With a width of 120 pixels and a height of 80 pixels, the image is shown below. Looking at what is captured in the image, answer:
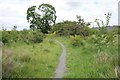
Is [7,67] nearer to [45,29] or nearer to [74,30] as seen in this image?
[74,30]

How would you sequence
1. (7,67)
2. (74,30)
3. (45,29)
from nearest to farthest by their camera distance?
(7,67)
(74,30)
(45,29)

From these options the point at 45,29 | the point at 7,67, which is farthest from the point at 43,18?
the point at 7,67

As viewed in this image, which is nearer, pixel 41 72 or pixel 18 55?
pixel 41 72

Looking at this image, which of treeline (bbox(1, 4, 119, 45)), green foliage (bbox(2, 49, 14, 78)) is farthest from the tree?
green foliage (bbox(2, 49, 14, 78))

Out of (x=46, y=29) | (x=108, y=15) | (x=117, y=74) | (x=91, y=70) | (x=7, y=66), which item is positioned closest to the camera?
(x=117, y=74)

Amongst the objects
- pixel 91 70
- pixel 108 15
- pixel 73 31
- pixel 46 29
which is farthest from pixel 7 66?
pixel 46 29

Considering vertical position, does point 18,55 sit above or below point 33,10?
below

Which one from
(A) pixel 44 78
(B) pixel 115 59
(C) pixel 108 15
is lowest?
(A) pixel 44 78

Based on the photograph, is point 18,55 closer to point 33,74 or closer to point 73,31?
point 33,74

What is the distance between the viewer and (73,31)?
44250 mm

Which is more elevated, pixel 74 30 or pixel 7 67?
pixel 74 30

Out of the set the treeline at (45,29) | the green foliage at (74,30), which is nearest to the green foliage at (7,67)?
the treeline at (45,29)

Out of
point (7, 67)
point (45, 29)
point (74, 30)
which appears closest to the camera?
point (7, 67)

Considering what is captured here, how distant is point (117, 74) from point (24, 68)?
4270 mm
